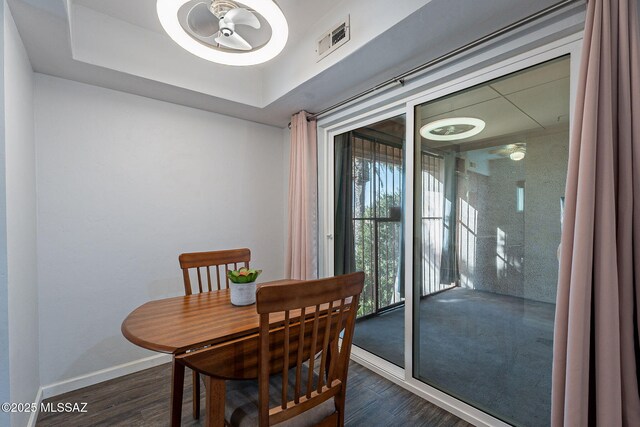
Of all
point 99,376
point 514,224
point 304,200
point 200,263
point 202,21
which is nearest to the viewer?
point 202,21

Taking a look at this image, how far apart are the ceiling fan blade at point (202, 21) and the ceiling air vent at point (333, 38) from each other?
83 cm

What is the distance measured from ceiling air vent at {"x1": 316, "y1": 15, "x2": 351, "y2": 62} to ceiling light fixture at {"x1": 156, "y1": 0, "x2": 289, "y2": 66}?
0.66m

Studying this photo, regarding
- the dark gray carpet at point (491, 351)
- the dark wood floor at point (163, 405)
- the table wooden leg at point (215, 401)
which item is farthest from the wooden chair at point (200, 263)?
the dark gray carpet at point (491, 351)

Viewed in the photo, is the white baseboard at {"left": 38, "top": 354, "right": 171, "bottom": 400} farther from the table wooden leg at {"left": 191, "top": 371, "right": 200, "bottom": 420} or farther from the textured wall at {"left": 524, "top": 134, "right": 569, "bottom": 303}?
the textured wall at {"left": 524, "top": 134, "right": 569, "bottom": 303}

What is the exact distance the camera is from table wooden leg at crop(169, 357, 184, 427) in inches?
55.0

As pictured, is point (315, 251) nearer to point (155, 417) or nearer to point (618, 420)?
point (155, 417)

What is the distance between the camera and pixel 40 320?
1.98 meters

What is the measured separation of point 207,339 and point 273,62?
7.71 feet

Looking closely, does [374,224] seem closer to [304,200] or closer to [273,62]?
[304,200]

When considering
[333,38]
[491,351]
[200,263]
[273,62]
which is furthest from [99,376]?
[333,38]

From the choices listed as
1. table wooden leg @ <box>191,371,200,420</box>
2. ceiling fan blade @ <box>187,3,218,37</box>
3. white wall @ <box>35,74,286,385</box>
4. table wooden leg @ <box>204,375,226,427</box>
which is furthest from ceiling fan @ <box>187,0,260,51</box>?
table wooden leg @ <box>191,371,200,420</box>

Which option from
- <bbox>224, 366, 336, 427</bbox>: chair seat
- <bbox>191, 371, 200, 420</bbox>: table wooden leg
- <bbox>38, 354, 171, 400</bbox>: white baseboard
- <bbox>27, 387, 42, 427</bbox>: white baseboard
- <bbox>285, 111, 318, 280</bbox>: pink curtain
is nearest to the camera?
<bbox>224, 366, 336, 427</bbox>: chair seat

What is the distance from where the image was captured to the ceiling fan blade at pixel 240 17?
1.30m

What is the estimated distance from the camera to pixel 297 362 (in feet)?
3.64
